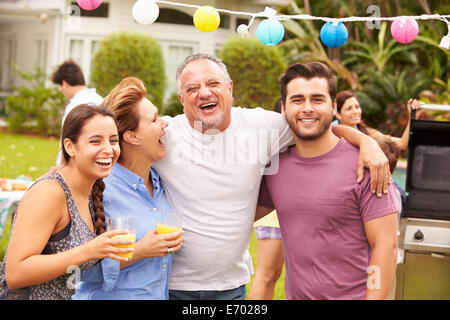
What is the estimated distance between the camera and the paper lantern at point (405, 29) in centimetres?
244

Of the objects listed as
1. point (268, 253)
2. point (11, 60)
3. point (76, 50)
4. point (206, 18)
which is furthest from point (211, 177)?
point (11, 60)

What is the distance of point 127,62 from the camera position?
12.7 metres

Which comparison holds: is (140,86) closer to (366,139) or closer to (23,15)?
(366,139)

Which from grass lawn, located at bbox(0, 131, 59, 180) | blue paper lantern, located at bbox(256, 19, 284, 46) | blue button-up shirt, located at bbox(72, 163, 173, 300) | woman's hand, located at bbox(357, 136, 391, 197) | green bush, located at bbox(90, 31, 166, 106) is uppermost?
green bush, located at bbox(90, 31, 166, 106)

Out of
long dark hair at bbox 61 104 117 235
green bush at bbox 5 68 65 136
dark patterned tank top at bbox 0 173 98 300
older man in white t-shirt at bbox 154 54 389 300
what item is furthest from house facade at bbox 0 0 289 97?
dark patterned tank top at bbox 0 173 98 300

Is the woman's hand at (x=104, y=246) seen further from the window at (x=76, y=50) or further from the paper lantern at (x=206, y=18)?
the window at (x=76, y=50)

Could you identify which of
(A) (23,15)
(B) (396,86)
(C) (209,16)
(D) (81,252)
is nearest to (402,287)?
(C) (209,16)

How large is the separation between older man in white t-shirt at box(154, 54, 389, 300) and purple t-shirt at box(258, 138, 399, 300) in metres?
0.18

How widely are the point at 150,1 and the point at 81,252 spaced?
1.15 m

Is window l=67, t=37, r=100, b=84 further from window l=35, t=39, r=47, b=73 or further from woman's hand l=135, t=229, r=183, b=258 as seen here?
woman's hand l=135, t=229, r=183, b=258

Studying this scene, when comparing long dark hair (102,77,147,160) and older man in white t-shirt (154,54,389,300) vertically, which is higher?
long dark hair (102,77,147,160)

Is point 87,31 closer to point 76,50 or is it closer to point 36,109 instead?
point 76,50

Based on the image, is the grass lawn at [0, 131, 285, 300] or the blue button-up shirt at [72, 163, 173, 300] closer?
the blue button-up shirt at [72, 163, 173, 300]

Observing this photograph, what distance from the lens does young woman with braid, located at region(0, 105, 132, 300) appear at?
5.44 feet
